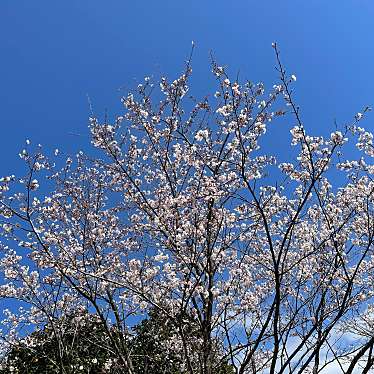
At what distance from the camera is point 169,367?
31.1 ft

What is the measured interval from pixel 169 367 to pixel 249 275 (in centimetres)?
314

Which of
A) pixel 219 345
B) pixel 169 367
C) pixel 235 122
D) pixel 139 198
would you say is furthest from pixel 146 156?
pixel 169 367

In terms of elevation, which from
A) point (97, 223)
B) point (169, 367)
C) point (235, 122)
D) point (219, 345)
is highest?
point (97, 223)

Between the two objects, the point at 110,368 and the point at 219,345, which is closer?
the point at 219,345

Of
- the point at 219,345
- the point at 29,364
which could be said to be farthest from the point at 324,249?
the point at 29,364

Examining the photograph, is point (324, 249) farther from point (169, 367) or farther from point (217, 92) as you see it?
point (169, 367)

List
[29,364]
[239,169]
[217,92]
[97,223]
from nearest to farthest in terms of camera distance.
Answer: [239,169], [217,92], [97,223], [29,364]

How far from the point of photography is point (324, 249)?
766cm

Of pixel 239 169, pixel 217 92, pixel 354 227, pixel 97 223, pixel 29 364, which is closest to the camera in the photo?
pixel 239 169

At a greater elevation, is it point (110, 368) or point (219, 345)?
point (110, 368)

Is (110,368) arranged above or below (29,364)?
below

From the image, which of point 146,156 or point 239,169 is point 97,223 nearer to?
point 146,156

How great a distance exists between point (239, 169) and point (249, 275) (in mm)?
2549

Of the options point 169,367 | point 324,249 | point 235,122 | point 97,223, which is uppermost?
point 97,223
